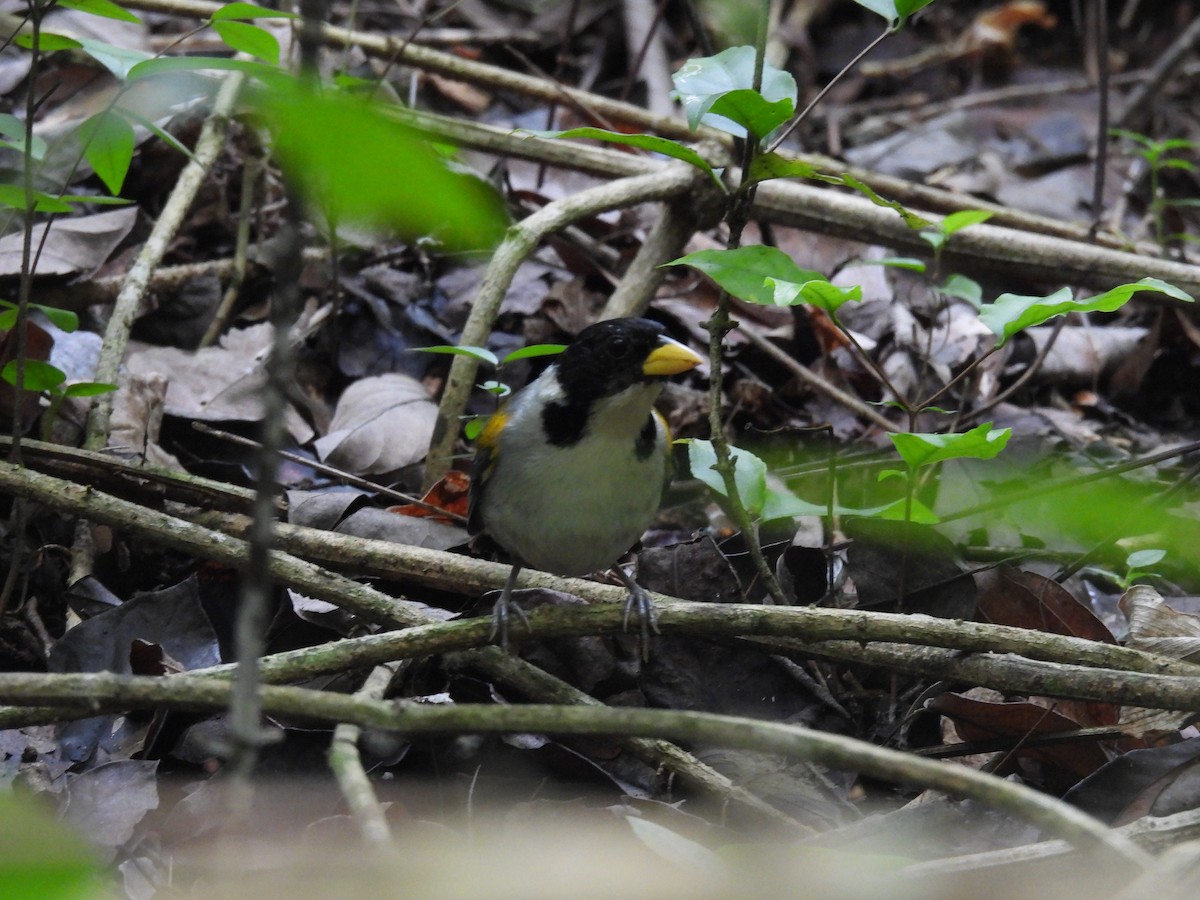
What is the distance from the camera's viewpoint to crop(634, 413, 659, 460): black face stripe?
374 centimetres

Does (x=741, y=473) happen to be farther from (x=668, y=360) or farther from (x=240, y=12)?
(x=240, y=12)

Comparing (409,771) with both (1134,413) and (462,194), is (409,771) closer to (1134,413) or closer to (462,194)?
(462,194)

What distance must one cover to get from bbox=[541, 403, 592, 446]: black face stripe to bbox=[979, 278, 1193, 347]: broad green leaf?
52.1 inches

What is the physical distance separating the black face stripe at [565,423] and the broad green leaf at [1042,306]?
1325mm

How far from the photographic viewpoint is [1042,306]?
111 inches

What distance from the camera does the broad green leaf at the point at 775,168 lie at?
2854 mm

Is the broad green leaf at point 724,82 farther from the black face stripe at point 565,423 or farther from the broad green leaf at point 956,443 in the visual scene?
the black face stripe at point 565,423

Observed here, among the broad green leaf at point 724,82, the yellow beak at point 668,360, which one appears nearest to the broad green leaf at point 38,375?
the yellow beak at point 668,360

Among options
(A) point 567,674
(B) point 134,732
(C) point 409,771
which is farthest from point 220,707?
(A) point 567,674

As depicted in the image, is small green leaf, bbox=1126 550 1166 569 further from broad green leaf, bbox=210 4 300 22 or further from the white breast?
broad green leaf, bbox=210 4 300 22

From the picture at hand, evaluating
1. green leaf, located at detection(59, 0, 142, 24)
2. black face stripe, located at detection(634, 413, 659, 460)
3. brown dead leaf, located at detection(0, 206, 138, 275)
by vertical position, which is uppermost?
green leaf, located at detection(59, 0, 142, 24)

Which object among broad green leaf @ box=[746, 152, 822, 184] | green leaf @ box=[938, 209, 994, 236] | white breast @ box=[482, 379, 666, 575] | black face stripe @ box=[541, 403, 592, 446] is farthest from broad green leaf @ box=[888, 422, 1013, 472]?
green leaf @ box=[938, 209, 994, 236]

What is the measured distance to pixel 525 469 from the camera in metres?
3.75

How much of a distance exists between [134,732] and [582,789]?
129 cm
